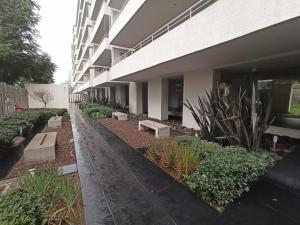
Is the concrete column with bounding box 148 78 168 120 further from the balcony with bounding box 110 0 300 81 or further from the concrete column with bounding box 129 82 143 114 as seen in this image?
the balcony with bounding box 110 0 300 81

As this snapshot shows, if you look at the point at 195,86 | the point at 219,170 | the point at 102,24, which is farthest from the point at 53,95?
the point at 219,170

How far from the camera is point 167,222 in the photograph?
2.44m

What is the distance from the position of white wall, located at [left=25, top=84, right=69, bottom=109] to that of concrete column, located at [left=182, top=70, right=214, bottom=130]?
1367 cm

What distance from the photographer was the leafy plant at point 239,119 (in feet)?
13.6

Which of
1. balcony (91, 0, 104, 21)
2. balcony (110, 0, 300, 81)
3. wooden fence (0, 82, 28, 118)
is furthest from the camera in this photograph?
balcony (91, 0, 104, 21)

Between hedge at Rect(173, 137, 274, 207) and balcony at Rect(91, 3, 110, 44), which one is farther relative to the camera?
balcony at Rect(91, 3, 110, 44)

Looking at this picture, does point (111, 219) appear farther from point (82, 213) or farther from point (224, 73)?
point (224, 73)

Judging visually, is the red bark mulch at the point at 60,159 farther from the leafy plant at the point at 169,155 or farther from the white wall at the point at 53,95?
the white wall at the point at 53,95

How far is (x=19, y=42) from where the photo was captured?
12453mm

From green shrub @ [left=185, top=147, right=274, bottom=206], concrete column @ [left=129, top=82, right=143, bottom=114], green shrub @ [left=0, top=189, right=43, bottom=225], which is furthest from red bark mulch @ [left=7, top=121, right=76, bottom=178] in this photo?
concrete column @ [left=129, top=82, right=143, bottom=114]

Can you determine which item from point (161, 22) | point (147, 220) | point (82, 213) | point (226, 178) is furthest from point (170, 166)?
point (161, 22)

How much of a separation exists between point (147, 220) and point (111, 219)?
1.78ft

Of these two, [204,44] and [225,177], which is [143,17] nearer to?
[204,44]

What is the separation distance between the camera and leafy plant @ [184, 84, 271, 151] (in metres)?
4.15
